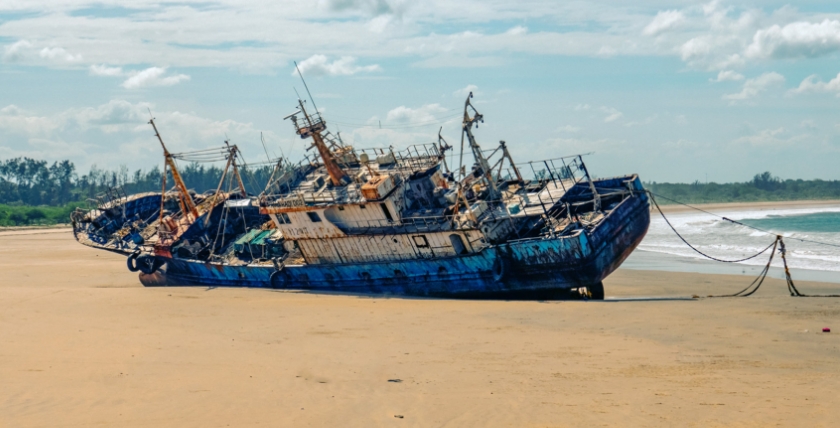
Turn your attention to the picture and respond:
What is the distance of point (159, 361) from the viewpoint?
13367 mm

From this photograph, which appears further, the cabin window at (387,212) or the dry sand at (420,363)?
the cabin window at (387,212)

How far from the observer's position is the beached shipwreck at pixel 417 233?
22.3m

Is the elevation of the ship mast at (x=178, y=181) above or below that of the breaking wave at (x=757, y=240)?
above

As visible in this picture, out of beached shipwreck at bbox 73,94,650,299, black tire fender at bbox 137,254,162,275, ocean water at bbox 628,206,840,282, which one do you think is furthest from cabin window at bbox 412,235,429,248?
ocean water at bbox 628,206,840,282

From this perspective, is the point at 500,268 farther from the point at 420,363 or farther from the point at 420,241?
the point at 420,363

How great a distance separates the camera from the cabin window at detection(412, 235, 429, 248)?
2369 centimetres

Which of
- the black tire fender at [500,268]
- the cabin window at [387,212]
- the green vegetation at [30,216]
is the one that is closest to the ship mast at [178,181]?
the cabin window at [387,212]

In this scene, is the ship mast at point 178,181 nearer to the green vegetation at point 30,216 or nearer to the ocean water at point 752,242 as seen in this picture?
the ocean water at point 752,242

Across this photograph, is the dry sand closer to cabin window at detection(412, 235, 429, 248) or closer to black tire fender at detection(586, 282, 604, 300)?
cabin window at detection(412, 235, 429, 248)

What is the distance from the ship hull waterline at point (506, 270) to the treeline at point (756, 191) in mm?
95120

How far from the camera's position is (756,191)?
12394cm

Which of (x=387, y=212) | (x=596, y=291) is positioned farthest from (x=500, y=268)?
(x=387, y=212)

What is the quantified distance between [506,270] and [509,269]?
0.09 meters

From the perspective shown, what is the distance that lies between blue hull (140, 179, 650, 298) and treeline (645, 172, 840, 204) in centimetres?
9508
